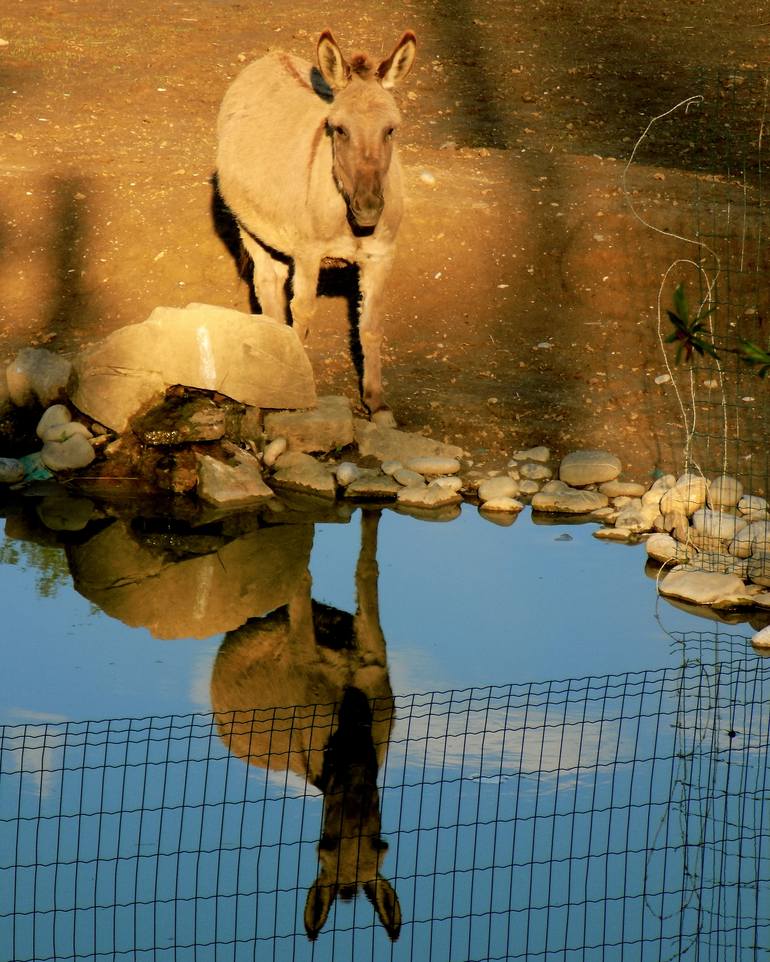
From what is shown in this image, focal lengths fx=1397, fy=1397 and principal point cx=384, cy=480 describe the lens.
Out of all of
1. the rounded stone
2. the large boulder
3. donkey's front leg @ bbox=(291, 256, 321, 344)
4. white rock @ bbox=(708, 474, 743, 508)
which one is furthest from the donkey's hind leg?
white rock @ bbox=(708, 474, 743, 508)

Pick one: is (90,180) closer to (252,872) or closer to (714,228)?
(714,228)

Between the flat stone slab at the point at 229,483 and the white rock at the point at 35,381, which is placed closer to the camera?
the flat stone slab at the point at 229,483

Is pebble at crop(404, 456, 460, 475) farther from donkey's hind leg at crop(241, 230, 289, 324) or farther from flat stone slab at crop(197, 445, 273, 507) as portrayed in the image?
donkey's hind leg at crop(241, 230, 289, 324)

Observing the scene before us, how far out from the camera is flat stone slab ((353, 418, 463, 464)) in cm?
897

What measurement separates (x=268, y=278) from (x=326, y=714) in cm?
459

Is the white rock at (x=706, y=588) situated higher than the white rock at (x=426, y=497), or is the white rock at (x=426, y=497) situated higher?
the white rock at (x=706, y=588)

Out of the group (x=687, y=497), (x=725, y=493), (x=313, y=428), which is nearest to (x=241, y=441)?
(x=313, y=428)

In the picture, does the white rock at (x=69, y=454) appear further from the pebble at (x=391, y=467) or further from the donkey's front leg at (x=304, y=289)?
the pebble at (x=391, y=467)

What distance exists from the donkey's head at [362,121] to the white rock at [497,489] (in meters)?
1.74

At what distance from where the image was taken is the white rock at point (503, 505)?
851cm

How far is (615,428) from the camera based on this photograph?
9305 millimetres

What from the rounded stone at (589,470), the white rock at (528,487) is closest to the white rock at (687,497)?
the rounded stone at (589,470)

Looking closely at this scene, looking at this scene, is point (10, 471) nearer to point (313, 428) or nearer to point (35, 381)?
point (35, 381)

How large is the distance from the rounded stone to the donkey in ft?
4.10
